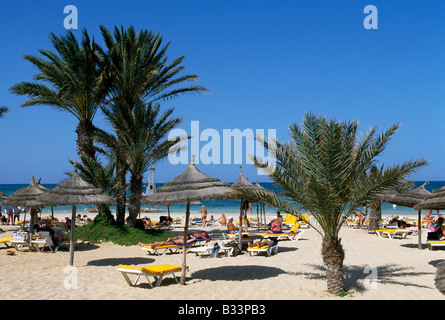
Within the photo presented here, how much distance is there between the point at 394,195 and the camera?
610 inches

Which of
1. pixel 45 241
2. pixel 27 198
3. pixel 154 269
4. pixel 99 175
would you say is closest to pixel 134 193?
pixel 99 175

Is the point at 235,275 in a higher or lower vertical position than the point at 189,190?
lower

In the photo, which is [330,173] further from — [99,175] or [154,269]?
[99,175]

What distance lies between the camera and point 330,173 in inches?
282

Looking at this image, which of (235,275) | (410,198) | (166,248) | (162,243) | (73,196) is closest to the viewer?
(235,275)

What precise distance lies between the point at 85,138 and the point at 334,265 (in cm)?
1316

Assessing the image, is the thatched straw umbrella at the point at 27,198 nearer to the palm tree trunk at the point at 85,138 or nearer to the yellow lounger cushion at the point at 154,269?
the palm tree trunk at the point at 85,138

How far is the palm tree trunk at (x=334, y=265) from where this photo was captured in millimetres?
7168

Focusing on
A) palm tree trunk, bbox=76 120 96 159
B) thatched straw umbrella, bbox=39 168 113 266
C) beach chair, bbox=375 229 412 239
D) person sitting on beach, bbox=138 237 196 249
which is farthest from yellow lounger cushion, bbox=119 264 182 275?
beach chair, bbox=375 229 412 239

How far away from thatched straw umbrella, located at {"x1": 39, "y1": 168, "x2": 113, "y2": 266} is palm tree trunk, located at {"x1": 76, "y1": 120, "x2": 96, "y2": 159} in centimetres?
740

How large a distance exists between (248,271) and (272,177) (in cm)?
332

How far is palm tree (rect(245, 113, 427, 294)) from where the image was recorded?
687 centimetres
